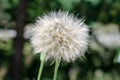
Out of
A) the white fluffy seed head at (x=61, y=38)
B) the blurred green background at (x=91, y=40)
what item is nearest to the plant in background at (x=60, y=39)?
the white fluffy seed head at (x=61, y=38)

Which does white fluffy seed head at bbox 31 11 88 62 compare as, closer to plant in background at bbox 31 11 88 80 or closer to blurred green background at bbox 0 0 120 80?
plant in background at bbox 31 11 88 80

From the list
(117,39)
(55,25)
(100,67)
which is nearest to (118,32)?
(117,39)

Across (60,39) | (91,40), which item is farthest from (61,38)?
(91,40)

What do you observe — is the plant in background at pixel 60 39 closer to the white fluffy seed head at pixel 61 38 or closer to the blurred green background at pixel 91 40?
the white fluffy seed head at pixel 61 38

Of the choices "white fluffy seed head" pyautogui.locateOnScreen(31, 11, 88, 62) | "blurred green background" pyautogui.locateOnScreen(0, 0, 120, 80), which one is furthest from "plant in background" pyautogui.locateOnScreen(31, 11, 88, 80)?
"blurred green background" pyautogui.locateOnScreen(0, 0, 120, 80)

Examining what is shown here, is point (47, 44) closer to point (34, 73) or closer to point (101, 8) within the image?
point (34, 73)

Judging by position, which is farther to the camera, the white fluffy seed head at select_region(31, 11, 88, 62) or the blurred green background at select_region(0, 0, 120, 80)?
the blurred green background at select_region(0, 0, 120, 80)

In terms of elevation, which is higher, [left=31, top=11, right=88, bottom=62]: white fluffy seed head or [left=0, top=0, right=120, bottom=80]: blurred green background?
[left=0, top=0, right=120, bottom=80]: blurred green background
